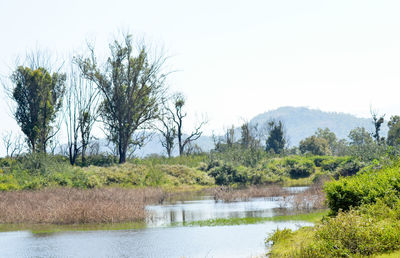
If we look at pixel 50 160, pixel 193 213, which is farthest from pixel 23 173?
pixel 193 213

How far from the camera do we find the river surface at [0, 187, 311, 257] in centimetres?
1780

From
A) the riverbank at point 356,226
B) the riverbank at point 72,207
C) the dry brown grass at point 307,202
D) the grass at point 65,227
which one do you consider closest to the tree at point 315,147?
the riverbank at point 72,207

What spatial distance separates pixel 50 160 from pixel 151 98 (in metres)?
22.1

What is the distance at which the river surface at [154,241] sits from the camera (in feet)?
58.4

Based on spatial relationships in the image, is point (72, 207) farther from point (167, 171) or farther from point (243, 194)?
point (167, 171)

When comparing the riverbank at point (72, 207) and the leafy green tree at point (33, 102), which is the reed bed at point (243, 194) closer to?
the riverbank at point (72, 207)

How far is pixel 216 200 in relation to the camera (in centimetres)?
3938

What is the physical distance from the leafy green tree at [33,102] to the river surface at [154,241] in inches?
1471

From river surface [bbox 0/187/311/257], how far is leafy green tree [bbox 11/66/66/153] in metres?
37.4

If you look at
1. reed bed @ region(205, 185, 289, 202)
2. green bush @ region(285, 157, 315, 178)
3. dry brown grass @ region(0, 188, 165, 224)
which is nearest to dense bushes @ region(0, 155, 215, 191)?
dry brown grass @ region(0, 188, 165, 224)

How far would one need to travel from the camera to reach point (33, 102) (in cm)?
6112

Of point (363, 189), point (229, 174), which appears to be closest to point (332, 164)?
point (229, 174)

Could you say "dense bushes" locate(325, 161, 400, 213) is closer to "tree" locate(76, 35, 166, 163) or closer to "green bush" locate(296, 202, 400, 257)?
"green bush" locate(296, 202, 400, 257)

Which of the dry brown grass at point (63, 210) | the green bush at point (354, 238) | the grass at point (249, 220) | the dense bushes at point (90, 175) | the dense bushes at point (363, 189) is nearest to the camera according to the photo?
the green bush at point (354, 238)
